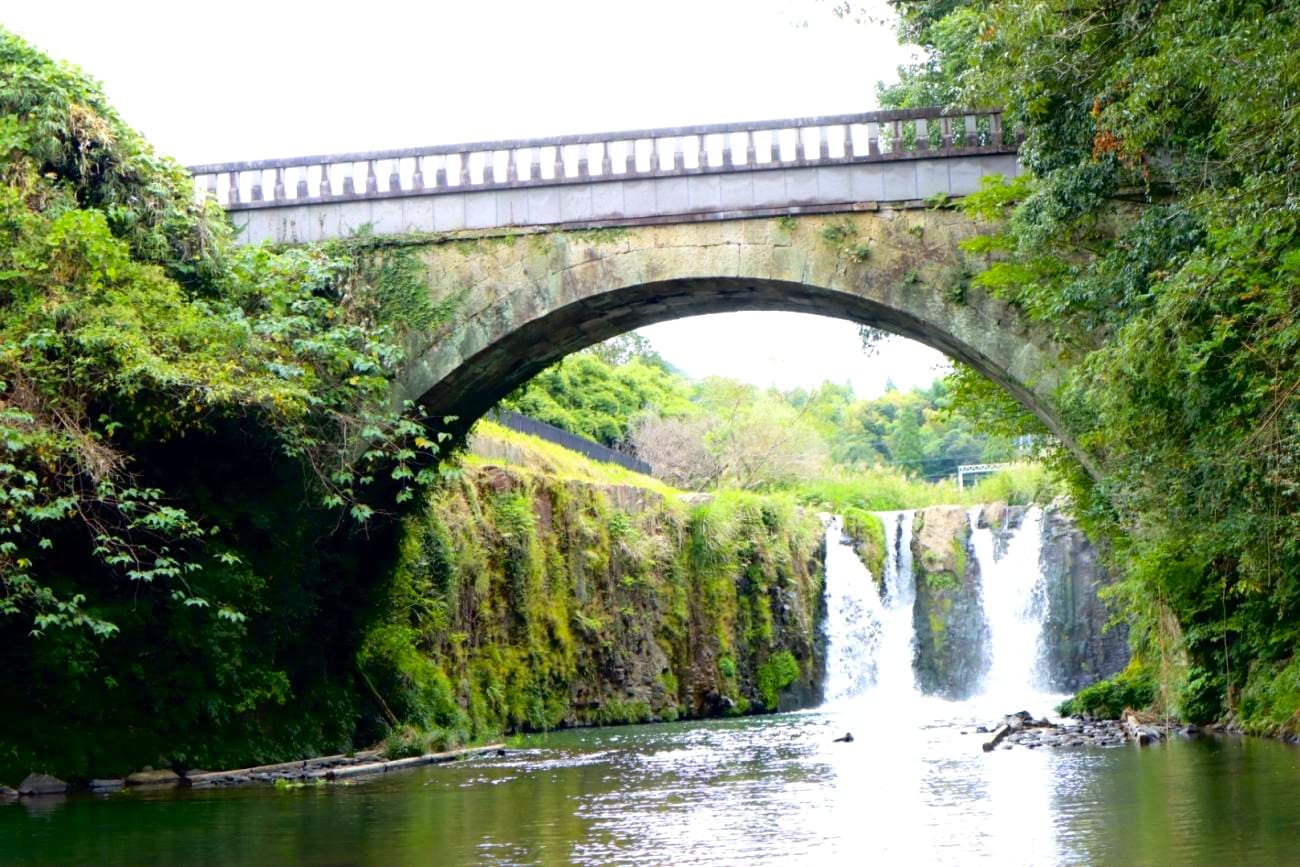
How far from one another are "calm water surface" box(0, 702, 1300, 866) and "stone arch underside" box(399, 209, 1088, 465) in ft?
12.6

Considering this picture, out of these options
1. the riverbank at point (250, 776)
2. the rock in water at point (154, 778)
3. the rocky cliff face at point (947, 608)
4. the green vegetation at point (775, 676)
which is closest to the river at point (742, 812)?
the riverbank at point (250, 776)

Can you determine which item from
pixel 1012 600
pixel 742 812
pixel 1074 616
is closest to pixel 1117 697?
pixel 742 812

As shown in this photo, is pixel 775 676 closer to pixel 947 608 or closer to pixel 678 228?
pixel 947 608

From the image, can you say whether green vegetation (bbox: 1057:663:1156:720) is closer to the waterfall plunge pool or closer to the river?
the river

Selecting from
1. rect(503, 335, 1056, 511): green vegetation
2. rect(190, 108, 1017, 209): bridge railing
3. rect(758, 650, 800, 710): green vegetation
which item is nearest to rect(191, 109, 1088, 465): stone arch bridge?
rect(190, 108, 1017, 209): bridge railing

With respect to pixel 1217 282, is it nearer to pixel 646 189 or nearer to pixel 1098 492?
pixel 1098 492

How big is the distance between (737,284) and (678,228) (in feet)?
2.72

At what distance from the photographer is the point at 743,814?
32.2 ft

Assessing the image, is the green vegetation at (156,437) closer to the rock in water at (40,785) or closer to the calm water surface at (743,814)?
the rock in water at (40,785)

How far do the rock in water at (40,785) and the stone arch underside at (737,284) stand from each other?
16.7 feet

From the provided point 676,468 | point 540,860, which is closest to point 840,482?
point 676,468

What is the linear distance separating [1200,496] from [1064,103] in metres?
3.48

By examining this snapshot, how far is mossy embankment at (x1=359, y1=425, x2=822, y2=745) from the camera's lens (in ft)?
64.2

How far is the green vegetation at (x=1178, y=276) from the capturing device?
1023 cm
